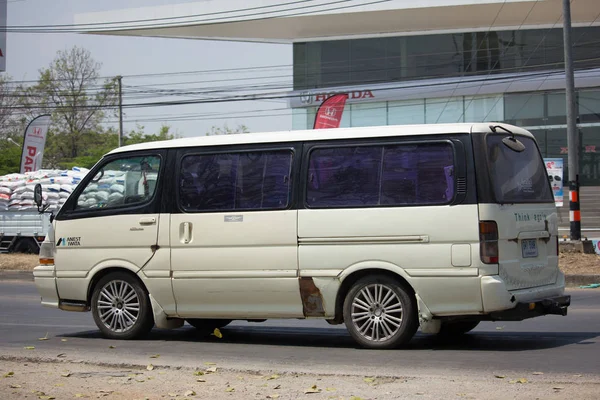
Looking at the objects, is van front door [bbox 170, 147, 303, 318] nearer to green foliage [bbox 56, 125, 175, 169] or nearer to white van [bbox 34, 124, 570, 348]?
white van [bbox 34, 124, 570, 348]

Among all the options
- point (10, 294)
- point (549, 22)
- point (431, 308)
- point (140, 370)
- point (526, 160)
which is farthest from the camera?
point (549, 22)

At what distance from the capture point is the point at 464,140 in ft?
28.9

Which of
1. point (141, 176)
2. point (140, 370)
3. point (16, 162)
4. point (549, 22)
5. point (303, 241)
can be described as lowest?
point (140, 370)

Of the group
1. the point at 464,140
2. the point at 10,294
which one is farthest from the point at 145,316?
the point at 10,294

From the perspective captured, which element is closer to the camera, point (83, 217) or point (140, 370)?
point (140, 370)

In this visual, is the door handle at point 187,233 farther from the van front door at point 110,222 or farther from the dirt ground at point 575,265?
the dirt ground at point 575,265

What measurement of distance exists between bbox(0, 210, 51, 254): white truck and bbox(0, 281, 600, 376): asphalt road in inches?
591

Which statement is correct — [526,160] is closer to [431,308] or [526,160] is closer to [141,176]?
[431,308]

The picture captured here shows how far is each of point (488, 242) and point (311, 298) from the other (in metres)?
1.89

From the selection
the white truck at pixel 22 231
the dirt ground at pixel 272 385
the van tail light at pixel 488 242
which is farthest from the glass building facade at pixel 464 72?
the dirt ground at pixel 272 385

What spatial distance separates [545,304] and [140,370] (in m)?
3.91

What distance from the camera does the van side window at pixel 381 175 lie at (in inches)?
349

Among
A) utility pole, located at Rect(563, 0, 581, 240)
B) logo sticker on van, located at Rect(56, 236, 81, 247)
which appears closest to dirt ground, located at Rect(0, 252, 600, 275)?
utility pole, located at Rect(563, 0, 581, 240)

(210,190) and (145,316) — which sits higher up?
(210,190)
